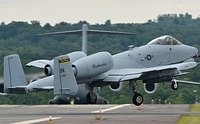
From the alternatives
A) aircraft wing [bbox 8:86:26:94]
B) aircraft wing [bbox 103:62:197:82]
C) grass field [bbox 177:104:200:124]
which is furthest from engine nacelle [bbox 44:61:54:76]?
grass field [bbox 177:104:200:124]

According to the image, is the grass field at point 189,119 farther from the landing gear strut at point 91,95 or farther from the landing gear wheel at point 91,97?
the landing gear wheel at point 91,97

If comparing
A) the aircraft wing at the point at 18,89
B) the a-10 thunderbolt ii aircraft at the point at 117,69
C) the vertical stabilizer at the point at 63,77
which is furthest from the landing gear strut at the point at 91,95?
the vertical stabilizer at the point at 63,77

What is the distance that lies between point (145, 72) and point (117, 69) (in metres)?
3.84

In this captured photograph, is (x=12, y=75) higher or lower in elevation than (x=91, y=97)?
higher

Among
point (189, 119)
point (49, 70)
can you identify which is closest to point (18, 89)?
point (49, 70)

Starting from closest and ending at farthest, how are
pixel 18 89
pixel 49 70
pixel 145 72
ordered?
pixel 18 89
pixel 145 72
pixel 49 70

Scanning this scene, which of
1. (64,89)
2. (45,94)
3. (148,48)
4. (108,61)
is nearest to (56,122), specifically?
(64,89)

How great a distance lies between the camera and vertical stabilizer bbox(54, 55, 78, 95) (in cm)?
5484

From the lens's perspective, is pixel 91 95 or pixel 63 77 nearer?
pixel 63 77

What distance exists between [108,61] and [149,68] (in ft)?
11.9

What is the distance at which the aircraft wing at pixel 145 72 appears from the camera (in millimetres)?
58812

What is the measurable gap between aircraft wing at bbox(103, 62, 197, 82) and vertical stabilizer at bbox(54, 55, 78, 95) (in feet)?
20.8

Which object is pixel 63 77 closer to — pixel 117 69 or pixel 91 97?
pixel 117 69

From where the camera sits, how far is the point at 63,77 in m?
54.9
